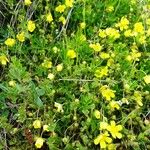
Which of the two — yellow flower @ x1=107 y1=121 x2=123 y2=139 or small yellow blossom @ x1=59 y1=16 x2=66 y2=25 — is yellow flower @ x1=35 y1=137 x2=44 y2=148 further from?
small yellow blossom @ x1=59 y1=16 x2=66 y2=25

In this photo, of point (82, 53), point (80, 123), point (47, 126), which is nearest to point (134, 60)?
point (82, 53)

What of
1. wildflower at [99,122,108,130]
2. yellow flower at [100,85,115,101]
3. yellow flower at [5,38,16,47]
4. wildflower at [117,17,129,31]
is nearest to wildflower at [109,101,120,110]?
yellow flower at [100,85,115,101]

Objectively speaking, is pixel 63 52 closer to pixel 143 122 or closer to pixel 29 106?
pixel 29 106

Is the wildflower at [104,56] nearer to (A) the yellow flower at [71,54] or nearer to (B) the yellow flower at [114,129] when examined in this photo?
(A) the yellow flower at [71,54]

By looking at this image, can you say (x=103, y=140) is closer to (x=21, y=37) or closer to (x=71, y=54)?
(x=71, y=54)

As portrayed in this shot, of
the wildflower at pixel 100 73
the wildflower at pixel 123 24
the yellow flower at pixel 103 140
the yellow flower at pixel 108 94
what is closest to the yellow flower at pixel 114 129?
the yellow flower at pixel 103 140
